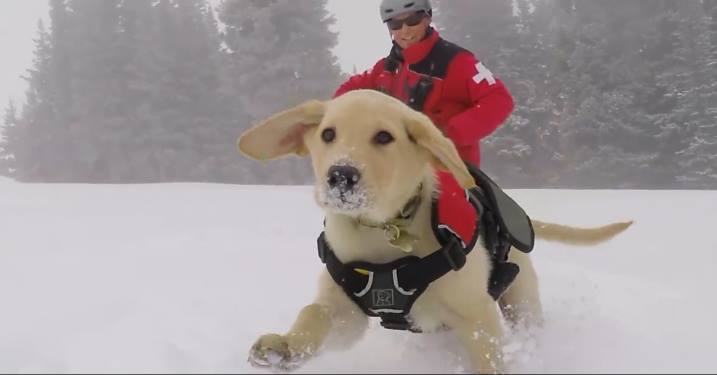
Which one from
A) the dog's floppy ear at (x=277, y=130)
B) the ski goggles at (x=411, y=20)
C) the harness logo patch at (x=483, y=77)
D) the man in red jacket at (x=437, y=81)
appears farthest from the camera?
the ski goggles at (x=411, y=20)

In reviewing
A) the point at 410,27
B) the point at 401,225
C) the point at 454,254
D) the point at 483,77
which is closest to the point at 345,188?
the point at 401,225

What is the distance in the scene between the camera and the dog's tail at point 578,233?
396 cm

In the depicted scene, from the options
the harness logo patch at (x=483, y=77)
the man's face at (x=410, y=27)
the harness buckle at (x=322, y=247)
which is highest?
the man's face at (x=410, y=27)

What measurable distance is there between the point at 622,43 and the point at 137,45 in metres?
20.4

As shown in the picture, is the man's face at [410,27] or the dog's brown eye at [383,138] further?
the man's face at [410,27]

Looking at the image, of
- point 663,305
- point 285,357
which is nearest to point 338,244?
point 285,357

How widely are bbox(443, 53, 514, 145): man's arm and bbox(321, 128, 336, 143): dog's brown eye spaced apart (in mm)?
974

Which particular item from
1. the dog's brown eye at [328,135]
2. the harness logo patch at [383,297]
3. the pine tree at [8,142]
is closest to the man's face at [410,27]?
the dog's brown eye at [328,135]

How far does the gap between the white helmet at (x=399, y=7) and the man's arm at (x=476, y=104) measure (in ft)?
1.58

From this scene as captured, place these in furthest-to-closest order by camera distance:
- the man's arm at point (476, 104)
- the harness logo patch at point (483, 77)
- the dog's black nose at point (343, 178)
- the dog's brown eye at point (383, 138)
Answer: the harness logo patch at point (483, 77) < the man's arm at point (476, 104) < the dog's brown eye at point (383, 138) < the dog's black nose at point (343, 178)

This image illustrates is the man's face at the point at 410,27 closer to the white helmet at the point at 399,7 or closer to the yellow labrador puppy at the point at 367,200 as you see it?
the white helmet at the point at 399,7

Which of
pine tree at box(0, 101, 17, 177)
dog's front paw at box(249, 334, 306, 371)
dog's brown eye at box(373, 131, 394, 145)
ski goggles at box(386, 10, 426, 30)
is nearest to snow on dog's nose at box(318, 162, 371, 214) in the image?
dog's brown eye at box(373, 131, 394, 145)

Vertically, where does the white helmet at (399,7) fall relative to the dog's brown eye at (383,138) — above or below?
above

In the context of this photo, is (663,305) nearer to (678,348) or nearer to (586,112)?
(678,348)
